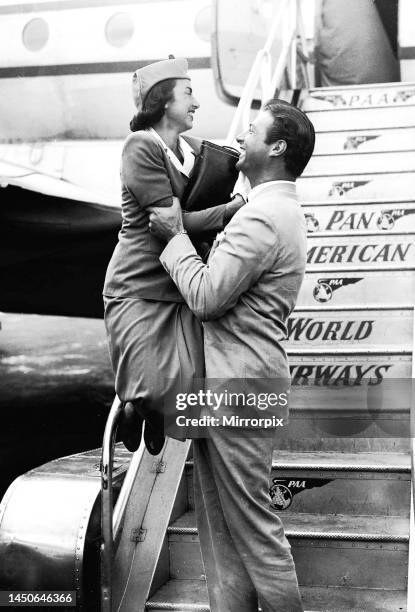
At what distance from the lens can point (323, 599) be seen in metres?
2.86

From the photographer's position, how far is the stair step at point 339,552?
291cm

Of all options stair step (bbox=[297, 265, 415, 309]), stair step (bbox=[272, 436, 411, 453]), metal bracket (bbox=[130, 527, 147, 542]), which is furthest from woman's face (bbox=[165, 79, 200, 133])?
stair step (bbox=[297, 265, 415, 309])

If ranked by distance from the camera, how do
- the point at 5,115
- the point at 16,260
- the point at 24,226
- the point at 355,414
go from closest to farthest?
the point at 355,414 < the point at 24,226 < the point at 16,260 < the point at 5,115

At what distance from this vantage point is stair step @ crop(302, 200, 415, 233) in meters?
4.79

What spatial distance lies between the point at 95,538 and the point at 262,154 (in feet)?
5.76

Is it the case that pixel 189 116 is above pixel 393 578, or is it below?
above

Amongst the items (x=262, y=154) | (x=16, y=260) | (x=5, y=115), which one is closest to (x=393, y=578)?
(x=262, y=154)

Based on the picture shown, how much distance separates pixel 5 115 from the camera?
8.80m

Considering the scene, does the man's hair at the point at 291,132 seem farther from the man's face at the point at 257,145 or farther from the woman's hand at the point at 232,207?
the woman's hand at the point at 232,207

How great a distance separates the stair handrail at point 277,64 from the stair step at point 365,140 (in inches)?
20.4

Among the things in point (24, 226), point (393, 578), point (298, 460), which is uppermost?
point (24, 226)

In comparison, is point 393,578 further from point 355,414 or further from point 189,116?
point 189,116

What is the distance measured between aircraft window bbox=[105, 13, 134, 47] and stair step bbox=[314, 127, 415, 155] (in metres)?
3.36

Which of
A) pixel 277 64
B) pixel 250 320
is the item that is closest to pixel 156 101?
pixel 250 320
